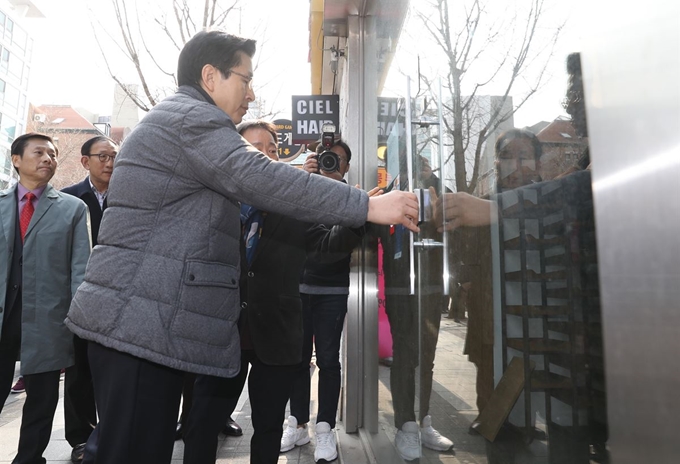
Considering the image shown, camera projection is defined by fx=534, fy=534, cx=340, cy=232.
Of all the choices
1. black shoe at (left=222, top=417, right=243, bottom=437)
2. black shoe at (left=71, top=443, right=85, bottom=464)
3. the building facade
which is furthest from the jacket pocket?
the building facade

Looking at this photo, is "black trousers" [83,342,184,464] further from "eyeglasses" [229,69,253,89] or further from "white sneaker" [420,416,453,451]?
"eyeglasses" [229,69,253,89]

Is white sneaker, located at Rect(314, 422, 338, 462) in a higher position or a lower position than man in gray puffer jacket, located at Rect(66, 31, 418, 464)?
lower

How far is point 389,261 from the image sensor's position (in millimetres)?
2750

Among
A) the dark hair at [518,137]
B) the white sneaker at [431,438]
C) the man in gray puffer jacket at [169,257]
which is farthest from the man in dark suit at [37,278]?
the dark hair at [518,137]

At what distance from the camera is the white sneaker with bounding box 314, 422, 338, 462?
3.25 metres

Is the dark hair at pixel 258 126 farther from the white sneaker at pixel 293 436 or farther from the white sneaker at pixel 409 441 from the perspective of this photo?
the white sneaker at pixel 293 436

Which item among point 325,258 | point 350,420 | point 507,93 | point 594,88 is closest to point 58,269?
point 325,258

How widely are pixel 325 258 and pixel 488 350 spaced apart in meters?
1.50

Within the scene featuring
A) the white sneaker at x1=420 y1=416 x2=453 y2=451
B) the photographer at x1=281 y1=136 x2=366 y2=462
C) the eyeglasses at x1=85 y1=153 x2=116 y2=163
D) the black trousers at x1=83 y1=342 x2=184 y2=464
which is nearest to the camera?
the black trousers at x1=83 y1=342 x2=184 y2=464

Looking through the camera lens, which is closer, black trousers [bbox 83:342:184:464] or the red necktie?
black trousers [bbox 83:342:184:464]

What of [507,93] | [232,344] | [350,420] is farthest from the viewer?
[350,420]

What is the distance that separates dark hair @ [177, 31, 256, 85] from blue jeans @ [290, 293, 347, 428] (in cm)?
202

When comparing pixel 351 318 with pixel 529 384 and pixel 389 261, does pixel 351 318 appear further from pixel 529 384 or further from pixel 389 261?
pixel 529 384

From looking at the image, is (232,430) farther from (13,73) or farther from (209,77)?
(13,73)
